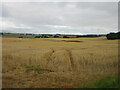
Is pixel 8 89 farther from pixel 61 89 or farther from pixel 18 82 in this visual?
pixel 61 89

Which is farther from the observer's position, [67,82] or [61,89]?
[67,82]

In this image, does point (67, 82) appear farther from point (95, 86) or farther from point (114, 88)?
point (114, 88)

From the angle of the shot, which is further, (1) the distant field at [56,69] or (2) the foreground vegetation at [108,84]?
(1) the distant field at [56,69]

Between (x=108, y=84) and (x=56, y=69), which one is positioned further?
(x=56, y=69)

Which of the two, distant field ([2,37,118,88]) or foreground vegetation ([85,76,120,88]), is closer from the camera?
foreground vegetation ([85,76,120,88])

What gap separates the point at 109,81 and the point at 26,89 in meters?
3.91

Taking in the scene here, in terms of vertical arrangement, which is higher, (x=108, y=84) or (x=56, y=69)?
(x=108, y=84)

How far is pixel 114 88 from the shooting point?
21.5 ft

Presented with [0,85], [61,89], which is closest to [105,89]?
[61,89]

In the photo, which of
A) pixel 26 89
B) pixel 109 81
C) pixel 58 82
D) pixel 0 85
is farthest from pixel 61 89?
pixel 0 85

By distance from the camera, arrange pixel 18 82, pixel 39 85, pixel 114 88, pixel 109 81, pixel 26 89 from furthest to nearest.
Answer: pixel 18 82
pixel 39 85
pixel 26 89
pixel 109 81
pixel 114 88

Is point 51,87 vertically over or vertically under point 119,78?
under

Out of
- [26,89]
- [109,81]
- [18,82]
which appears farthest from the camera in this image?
[18,82]

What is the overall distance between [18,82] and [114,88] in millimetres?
5057
